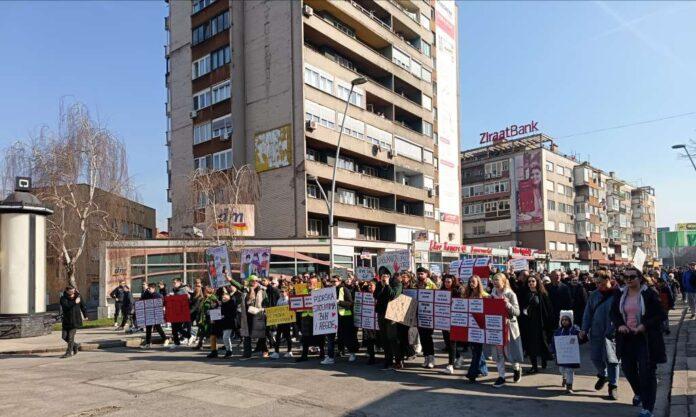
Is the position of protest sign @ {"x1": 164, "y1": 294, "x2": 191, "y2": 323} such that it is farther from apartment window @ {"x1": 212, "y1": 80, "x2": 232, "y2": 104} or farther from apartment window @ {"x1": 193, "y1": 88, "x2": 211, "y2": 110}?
apartment window @ {"x1": 193, "y1": 88, "x2": 211, "y2": 110}

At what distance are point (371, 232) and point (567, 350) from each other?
40398mm

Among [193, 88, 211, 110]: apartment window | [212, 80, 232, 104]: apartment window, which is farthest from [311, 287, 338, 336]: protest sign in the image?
[193, 88, 211, 110]: apartment window

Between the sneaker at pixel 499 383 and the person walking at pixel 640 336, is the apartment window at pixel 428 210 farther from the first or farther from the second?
the person walking at pixel 640 336

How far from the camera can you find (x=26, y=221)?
68.5 feet

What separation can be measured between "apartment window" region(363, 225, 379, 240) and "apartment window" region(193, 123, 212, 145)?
14.9 metres

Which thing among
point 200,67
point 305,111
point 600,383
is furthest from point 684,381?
point 200,67

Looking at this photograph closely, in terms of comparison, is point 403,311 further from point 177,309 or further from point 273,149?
point 273,149

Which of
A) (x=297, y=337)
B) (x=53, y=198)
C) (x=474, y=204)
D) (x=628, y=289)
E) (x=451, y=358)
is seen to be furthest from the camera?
(x=474, y=204)

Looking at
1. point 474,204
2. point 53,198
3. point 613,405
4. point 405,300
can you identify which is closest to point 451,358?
point 405,300

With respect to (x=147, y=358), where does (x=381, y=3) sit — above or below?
above

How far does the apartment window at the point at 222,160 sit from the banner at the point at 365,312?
31823 mm

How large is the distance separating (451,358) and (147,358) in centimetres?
755

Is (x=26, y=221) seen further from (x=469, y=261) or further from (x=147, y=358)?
(x=469, y=261)

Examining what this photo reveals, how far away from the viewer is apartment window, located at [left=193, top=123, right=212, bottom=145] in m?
46.2
